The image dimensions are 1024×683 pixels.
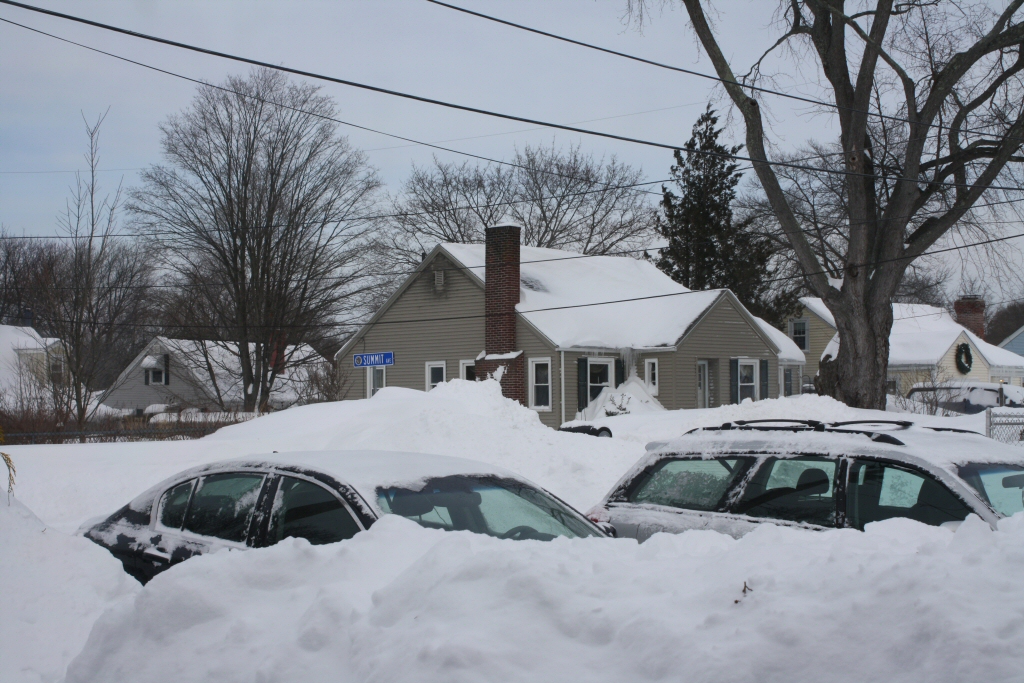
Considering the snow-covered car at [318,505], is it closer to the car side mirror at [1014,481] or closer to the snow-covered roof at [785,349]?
the car side mirror at [1014,481]

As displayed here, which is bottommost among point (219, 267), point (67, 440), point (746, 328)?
point (67, 440)

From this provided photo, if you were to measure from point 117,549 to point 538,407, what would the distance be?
2288cm

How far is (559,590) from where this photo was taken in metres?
3.05

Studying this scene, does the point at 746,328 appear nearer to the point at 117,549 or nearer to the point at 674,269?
the point at 674,269

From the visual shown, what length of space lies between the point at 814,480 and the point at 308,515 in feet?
10.1

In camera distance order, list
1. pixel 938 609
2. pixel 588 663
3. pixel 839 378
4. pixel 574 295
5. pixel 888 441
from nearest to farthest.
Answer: pixel 938 609, pixel 588 663, pixel 888 441, pixel 839 378, pixel 574 295

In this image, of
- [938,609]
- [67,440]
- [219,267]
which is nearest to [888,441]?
[938,609]

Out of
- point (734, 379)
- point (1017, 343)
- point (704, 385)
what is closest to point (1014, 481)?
point (704, 385)

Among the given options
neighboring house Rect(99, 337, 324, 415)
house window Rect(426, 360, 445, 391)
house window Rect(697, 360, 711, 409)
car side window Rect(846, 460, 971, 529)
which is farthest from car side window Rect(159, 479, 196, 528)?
neighboring house Rect(99, 337, 324, 415)

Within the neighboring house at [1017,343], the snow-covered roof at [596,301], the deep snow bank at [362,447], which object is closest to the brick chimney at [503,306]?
the snow-covered roof at [596,301]

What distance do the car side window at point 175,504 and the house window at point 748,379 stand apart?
27.9 meters

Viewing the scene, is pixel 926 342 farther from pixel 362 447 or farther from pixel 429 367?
pixel 362 447

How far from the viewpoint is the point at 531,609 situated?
3000 millimetres

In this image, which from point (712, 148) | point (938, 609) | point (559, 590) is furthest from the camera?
point (712, 148)
